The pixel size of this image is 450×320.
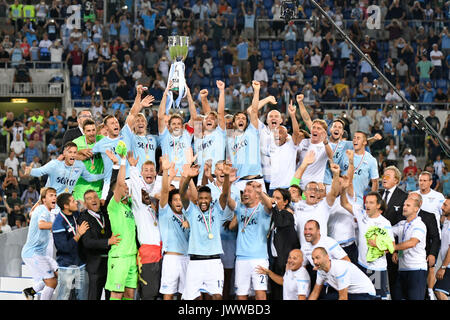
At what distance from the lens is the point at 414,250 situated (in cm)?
1115

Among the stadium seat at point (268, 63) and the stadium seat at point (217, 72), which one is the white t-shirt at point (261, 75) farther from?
the stadium seat at point (217, 72)

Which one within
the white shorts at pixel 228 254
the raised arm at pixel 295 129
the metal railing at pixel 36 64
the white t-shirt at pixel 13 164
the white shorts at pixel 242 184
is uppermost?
the metal railing at pixel 36 64

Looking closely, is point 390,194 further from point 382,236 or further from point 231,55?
point 231,55

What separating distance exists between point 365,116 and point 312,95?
1866mm

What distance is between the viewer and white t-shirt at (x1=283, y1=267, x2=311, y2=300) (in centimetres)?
1040

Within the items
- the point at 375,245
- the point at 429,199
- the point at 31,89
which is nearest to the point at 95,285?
the point at 375,245

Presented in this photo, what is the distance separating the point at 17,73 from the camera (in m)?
23.6

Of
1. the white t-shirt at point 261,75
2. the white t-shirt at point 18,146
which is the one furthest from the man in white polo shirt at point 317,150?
the white t-shirt at point 261,75

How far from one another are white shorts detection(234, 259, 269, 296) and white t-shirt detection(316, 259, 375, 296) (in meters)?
0.73

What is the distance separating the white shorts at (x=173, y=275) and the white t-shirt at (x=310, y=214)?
4.81 ft

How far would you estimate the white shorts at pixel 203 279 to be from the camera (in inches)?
415

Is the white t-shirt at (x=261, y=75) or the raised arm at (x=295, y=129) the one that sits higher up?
the white t-shirt at (x=261, y=75)

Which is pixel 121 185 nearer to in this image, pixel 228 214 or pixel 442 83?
pixel 228 214

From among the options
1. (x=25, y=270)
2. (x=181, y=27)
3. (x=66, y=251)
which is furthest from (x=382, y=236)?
(x=181, y=27)
